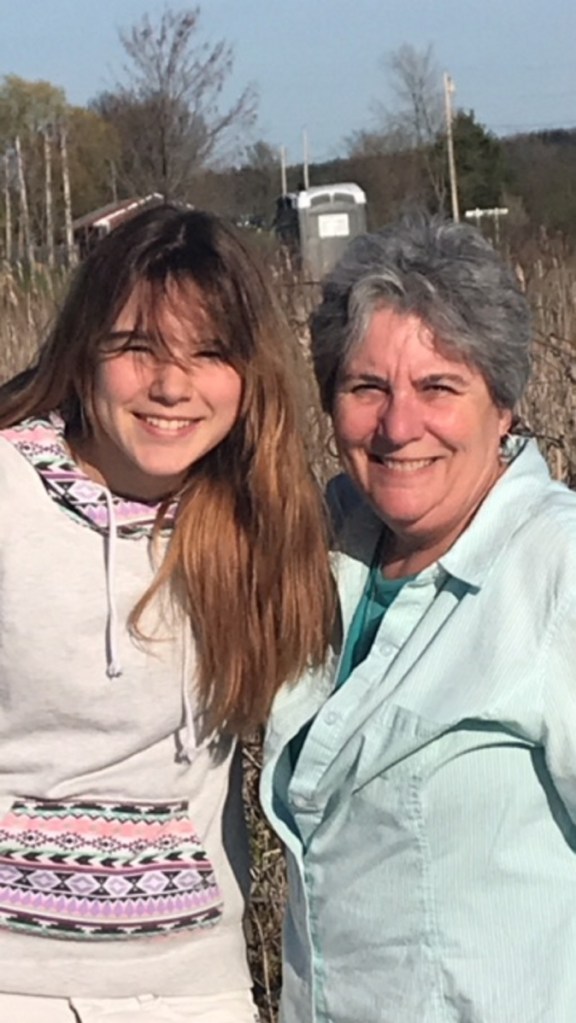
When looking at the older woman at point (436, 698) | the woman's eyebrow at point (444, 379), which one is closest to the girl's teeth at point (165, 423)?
the older woman at point (436, 698)

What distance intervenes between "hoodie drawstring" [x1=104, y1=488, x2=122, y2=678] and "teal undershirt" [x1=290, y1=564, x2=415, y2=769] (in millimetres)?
279

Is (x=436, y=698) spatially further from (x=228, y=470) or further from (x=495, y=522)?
(x=228, y=470)

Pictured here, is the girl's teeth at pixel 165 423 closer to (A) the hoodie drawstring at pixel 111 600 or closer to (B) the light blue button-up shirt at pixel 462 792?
(A) the hoodie drawstring at pixel 111 600

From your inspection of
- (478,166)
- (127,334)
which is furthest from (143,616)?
(478,166)

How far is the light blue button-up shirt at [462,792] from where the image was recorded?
1774 mm

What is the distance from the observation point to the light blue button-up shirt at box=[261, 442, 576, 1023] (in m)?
1.77

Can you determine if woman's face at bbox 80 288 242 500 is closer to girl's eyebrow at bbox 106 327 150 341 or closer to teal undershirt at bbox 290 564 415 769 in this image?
girl's eyebrow at bbox 106 327 150 341

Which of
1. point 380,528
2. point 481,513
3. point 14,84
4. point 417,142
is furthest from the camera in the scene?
point 14,84

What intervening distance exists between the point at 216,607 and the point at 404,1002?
2.01 ft

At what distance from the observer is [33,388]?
2.20 m

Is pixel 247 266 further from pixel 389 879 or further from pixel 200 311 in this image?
pixel 389 879

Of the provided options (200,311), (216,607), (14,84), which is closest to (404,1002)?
(216,607)

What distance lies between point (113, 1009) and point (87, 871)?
0.21 meters

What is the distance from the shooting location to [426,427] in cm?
198
